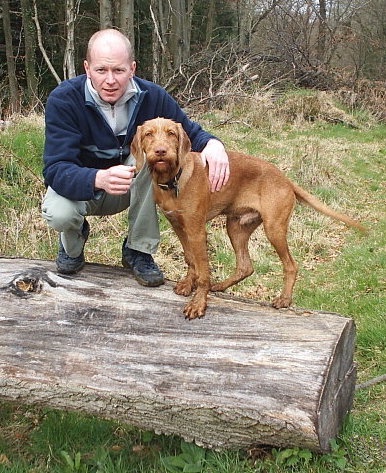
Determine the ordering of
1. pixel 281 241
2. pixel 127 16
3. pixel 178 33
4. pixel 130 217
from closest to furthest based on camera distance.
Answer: pixel 130 217 → pixel 281 241 → pixel 127 16 → pixel 178 33

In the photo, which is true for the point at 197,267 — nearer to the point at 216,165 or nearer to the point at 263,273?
the point at 216,165

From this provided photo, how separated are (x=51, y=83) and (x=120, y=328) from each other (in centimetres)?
1890

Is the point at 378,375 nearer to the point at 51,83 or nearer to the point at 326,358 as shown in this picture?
the point at 326,358

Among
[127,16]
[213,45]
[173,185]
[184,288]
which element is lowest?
[184,288]

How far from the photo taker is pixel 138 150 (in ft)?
11.7

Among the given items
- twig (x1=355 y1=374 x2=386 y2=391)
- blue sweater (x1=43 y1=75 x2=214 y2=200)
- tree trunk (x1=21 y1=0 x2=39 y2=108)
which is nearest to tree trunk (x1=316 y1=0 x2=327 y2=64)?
tree trunk (x1=21 y1=0 x2=39 y2=108)

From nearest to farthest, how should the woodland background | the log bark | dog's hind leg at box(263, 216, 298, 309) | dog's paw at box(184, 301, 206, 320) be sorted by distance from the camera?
the log bark < dog's paw at box(184, 301, 206, 320) < dog's hind leg at box(263, 216, 298, 309) < the woodland background

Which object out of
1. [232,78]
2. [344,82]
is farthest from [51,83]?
[344,82]

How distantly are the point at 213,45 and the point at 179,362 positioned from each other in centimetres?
2268

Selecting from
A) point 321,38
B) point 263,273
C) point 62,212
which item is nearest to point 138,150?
point 62,212

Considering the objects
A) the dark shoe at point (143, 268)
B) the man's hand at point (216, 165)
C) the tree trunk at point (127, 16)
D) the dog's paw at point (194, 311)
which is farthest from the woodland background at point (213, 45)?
the dog's paw at point (194, 311)

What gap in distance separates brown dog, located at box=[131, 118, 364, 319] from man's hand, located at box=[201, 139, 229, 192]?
66 mm

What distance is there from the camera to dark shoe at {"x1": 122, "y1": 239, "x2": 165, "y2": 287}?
372 centimetres

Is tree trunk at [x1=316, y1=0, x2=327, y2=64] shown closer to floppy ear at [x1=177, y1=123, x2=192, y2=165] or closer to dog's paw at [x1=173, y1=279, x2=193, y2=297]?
floppy ear at [x1=177, y1=123, x2=192, y2=165]
